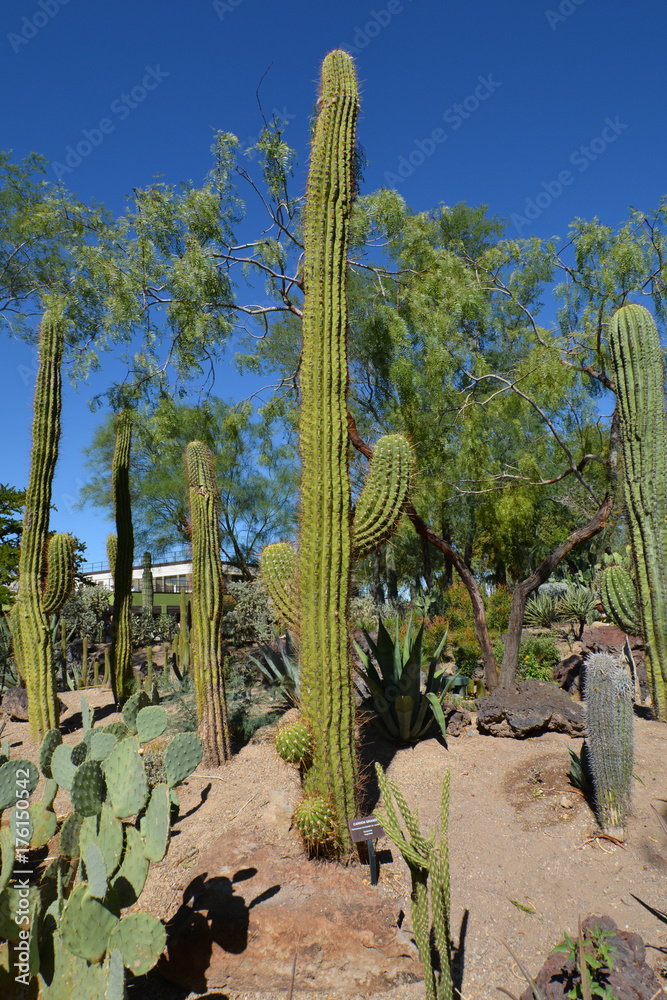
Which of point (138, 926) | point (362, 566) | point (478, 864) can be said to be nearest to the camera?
point (138, 926)

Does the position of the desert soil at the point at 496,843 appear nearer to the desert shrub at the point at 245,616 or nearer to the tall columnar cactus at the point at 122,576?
the tall columnar cactus at the point at 122,576

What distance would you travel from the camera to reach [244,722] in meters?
6.08

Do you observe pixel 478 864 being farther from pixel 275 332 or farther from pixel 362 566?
pixel 362 566

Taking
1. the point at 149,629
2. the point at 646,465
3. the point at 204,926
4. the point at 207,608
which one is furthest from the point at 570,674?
the point at 149,629

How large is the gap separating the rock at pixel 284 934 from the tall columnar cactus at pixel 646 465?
4.12 m

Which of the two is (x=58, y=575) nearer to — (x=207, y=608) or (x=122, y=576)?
(x=122, y=576)

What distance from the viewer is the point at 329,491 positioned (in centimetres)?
379

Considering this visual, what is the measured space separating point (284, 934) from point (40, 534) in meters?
5.22

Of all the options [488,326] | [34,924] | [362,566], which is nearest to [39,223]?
[488,326]

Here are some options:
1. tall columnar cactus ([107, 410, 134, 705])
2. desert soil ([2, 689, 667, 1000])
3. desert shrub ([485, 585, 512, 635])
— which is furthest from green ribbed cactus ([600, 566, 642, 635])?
tall columnar cactus ([107, 410, 134, 705])

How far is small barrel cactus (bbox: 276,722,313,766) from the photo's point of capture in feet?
11.5

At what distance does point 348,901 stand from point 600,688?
2123mm

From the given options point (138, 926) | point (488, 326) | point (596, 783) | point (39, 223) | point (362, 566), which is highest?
point (39, 223)

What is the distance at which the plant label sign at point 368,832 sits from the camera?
321 cm
